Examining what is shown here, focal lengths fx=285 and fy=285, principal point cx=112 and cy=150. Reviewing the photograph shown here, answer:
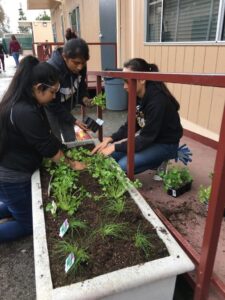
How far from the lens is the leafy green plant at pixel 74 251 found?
4.59ft

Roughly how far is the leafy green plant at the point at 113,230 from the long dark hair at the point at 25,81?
989 mm

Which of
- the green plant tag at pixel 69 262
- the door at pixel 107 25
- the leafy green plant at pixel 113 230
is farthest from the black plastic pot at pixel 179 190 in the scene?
the door at pixel 107 25

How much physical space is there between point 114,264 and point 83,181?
937mm

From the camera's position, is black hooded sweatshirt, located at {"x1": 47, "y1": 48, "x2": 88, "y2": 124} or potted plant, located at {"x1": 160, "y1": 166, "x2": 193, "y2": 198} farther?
black hooded sweatshirt, located at {"x1": 47, "y1": 48, "x2": 88, "y2": 124}

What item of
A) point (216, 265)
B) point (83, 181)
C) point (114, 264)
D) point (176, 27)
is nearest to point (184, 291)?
point (216, 265)

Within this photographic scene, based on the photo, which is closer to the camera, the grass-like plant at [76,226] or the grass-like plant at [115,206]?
the grass-like plant at [76,226]

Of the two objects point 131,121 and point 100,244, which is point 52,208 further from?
point 131,121

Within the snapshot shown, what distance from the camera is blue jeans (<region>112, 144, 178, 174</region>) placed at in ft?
8.25

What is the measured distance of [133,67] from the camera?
2.36 meters

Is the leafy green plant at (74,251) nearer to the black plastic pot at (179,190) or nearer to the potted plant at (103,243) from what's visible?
the potted plant at (103,243)

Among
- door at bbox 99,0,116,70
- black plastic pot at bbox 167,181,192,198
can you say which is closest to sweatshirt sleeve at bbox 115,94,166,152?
black plastic pot at bbox 167,181,192,198

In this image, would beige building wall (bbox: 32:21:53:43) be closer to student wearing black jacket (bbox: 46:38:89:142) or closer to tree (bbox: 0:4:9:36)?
student wearing black jacket (bbox: 46:38:89:142)

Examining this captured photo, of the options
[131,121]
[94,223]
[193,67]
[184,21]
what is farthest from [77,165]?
[184,21]

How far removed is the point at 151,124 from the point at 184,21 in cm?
244
